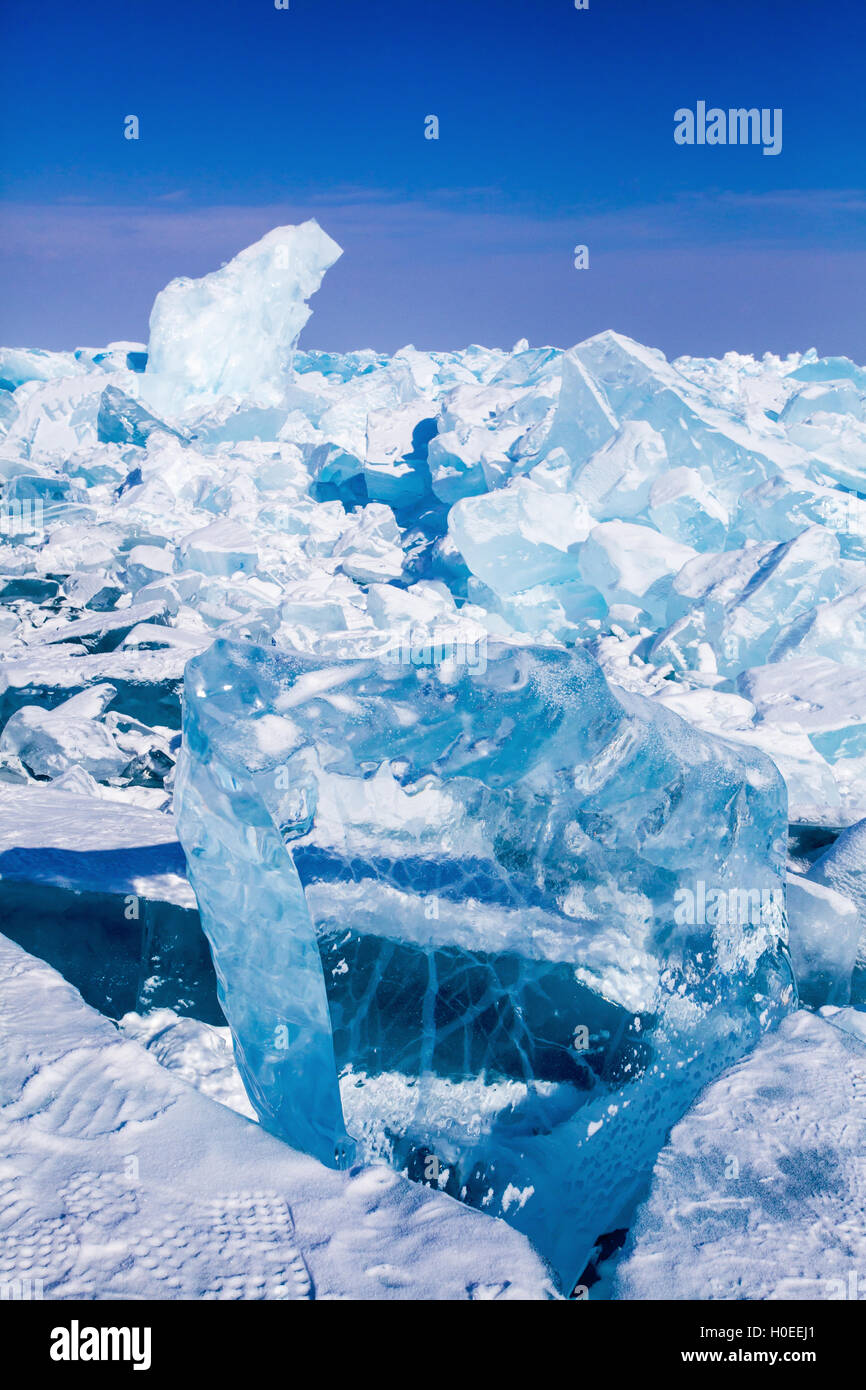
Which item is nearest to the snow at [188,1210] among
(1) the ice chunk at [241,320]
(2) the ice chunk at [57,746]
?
(2) the ice chunk at [57,746]

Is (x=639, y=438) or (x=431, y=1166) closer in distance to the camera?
(x=431, y=1166)

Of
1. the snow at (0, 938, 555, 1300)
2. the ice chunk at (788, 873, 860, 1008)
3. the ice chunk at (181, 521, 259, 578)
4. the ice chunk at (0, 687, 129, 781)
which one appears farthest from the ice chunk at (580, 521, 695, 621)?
the snow at (0, 938, 555, 1300)

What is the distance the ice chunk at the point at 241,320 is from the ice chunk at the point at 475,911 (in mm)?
11120

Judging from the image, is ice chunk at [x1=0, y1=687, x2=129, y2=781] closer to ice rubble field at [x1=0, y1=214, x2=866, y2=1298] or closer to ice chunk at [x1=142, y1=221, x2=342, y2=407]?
ice rubble field at [x1=0, y1=214, x2=866, y2=1298]

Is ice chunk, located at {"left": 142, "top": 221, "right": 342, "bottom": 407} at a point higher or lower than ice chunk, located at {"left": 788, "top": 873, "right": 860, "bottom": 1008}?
higher

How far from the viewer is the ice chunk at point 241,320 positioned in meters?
12.0

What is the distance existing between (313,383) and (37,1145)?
13762 mm

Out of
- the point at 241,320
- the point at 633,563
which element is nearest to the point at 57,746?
the point at 633,563

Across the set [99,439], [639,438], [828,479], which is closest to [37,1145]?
[639,438]

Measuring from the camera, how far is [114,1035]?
1.49 meters

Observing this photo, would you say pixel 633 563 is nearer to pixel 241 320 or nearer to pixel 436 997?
pixel 436 997

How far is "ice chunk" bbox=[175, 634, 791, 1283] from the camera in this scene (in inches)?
59.9

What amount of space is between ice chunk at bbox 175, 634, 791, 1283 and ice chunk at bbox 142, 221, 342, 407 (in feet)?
36.5

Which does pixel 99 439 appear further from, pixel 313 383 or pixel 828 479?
pixel 828 479
